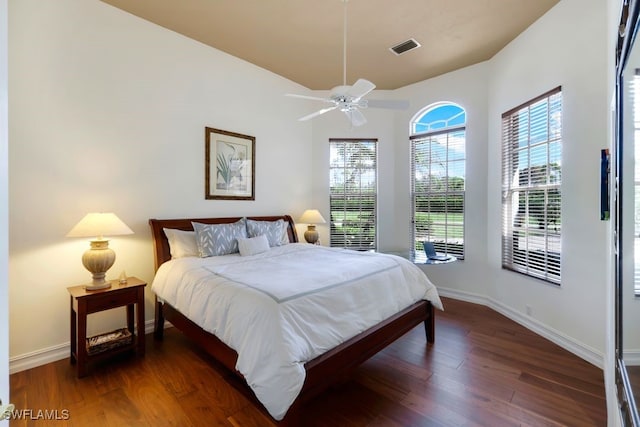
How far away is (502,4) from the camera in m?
2.70

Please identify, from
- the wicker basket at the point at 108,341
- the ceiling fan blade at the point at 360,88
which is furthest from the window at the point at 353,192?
the wicker basket at the point at 108,341

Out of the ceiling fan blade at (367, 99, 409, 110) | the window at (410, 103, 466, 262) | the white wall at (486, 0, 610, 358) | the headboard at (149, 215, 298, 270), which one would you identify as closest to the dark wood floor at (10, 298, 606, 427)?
the white wall at (486, 0, 610, 358)

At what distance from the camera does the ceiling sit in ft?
8.98

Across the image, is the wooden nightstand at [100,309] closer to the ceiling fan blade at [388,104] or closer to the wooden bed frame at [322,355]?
the wooden bed frame at [322,355]

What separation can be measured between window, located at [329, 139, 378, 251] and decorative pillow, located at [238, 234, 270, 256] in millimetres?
1816

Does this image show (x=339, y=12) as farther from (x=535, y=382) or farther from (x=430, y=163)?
(x=535, y=382)

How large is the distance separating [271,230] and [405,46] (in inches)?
112

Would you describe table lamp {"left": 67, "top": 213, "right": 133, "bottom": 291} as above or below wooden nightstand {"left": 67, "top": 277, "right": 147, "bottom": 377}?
above

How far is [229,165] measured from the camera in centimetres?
374

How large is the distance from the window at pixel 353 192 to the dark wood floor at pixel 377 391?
2.32m

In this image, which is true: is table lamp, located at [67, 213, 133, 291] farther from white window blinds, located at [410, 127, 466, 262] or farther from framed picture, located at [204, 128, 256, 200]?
white window blinds, located at [410, 127, 466, 262]

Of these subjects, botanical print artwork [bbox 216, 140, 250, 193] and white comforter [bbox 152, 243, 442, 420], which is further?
botanical print artwork [bbox 216, 140, 250, 193]

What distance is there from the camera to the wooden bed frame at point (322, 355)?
1655mm

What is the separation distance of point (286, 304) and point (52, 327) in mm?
2310
